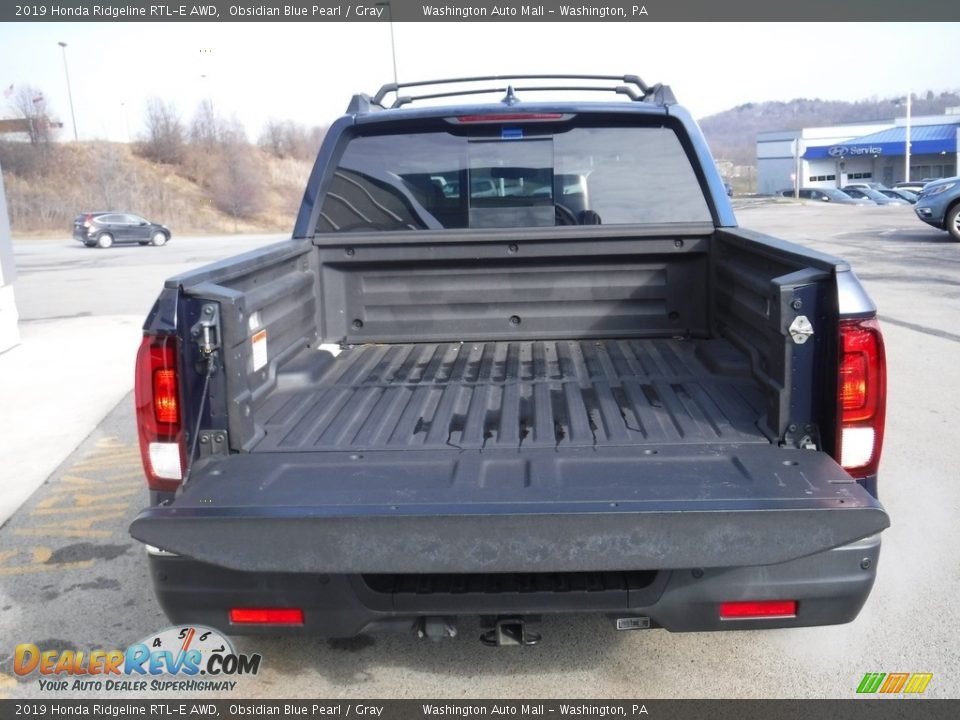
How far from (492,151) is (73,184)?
5618 centimetres

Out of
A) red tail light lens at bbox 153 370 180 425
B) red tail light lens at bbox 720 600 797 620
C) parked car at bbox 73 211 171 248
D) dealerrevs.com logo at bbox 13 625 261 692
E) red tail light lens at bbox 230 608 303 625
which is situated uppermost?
red tail light lens at bbox 153 370 180 425

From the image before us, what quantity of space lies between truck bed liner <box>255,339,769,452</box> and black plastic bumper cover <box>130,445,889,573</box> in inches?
15.5

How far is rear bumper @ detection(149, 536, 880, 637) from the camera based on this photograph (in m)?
2.68

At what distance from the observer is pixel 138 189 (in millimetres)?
54125

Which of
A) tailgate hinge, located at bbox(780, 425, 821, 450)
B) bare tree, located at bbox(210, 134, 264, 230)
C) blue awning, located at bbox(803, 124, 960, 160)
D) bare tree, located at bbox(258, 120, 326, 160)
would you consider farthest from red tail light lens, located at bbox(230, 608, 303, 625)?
blue awning, located at bbox(803, 124, 960, 160)

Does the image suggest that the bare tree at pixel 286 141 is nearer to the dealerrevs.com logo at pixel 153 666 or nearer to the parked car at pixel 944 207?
the parked car at pixel 944 207

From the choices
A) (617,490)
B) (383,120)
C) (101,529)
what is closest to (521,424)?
(617,490)

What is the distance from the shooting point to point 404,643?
139 inches

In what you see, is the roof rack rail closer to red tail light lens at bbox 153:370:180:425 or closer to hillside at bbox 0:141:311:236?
red tail light lens at bbox 153:370:180:425

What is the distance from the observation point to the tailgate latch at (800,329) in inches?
111

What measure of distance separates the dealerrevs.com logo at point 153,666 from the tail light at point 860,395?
2.32m

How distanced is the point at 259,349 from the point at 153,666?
1.35m

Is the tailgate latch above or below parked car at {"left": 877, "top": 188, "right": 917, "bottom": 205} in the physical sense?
above
